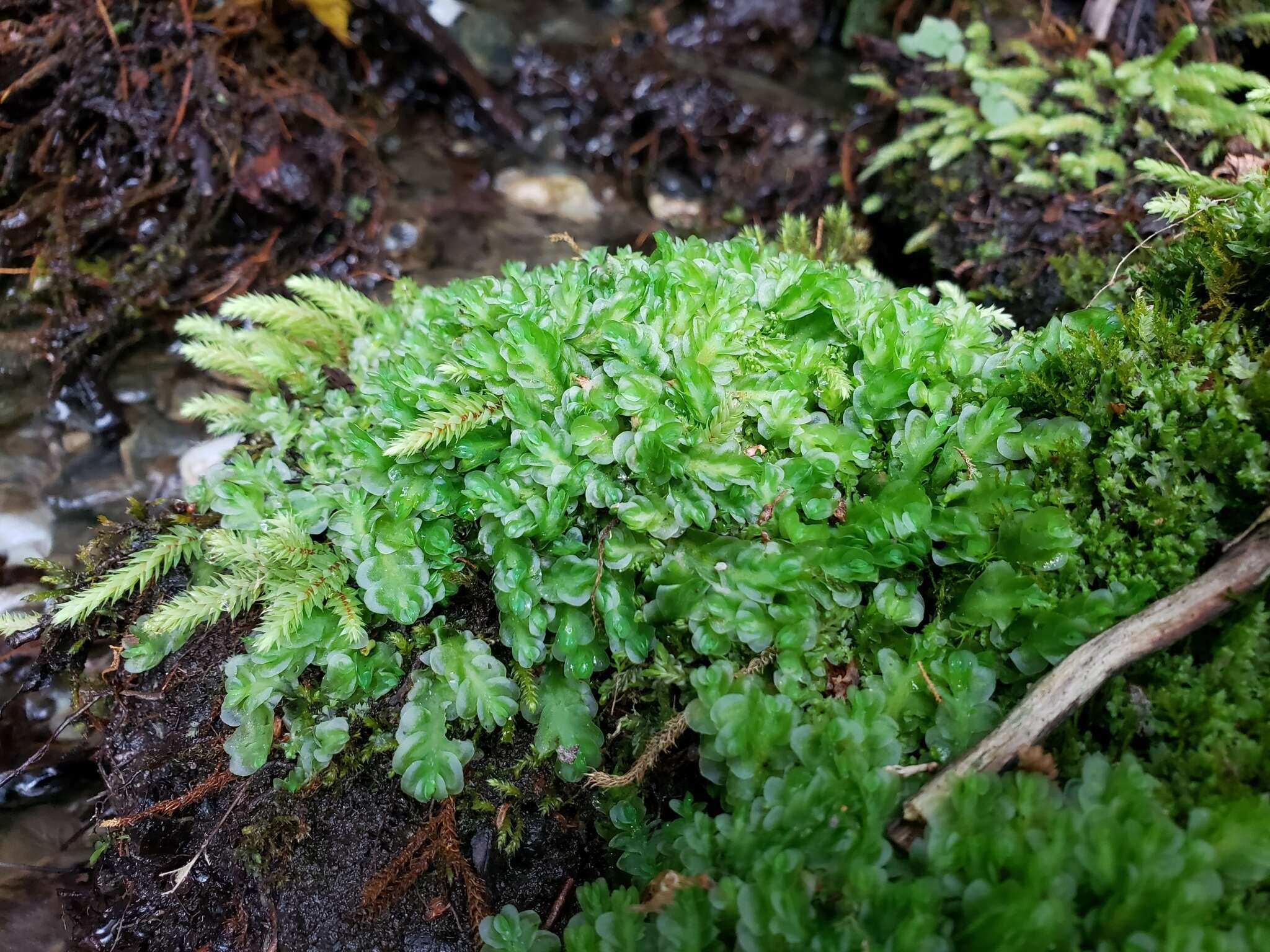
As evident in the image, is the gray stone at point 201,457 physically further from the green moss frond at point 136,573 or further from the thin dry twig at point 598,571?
the thin dry twig at point 598,571

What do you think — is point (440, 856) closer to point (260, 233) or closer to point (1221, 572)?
point (1221, 572)

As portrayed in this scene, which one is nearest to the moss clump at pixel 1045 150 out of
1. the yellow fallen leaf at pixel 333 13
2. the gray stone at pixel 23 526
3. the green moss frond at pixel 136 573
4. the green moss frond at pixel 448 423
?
the green moss frond at pixel 448 423

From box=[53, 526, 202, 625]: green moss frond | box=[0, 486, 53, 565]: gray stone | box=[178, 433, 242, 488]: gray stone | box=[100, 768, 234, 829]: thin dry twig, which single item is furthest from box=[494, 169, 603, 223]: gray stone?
box=[100, 768, 234, 829]: thin dry twig

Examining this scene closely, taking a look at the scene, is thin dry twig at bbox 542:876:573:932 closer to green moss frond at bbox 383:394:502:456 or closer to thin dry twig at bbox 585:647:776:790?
thin dry twig at bbox 585:647:776:790

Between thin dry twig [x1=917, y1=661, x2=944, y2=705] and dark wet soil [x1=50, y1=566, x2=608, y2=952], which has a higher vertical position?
thin dry twig [x1=917, y1=661, x2=944, y2=705]

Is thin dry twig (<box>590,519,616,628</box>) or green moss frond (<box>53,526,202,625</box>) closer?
thin dry twig (<box>590,519,616,628</box>)

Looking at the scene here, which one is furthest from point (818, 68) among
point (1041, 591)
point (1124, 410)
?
point (1041, 591)

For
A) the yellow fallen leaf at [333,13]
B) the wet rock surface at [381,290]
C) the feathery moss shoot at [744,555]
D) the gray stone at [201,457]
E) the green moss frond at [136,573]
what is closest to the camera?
the feathery moss shoot at [744,555]
